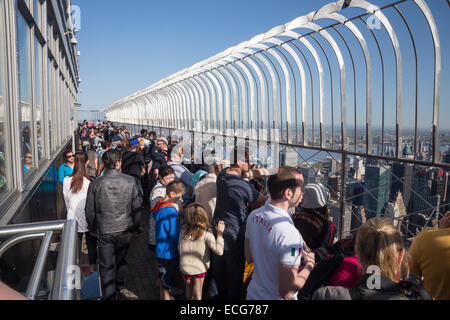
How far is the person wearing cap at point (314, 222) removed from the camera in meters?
2.98

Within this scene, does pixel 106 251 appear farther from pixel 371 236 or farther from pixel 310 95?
pixel 310 95

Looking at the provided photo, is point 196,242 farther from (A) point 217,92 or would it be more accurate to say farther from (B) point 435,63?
(A) point 217,92

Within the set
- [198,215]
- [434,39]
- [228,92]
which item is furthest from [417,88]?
[228,92]

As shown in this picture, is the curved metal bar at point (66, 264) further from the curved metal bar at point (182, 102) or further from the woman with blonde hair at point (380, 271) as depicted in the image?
the curved metal bar at point (182, 102)

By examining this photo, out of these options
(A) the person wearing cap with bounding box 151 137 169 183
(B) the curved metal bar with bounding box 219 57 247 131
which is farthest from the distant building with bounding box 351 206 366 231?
(B) the curved metal bar with bounding box 219 57 247 131

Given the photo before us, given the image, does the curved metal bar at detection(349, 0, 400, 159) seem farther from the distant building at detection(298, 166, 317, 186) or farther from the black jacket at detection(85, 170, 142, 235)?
the black jacket at detection(85, 170, 142, 235)

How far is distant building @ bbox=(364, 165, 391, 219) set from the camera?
4.05 meters

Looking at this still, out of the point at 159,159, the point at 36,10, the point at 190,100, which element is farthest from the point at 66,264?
the point at 190,100

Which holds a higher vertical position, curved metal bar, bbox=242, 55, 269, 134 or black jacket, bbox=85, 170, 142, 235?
curved metal bar, bbox=242, 55, 269, 134

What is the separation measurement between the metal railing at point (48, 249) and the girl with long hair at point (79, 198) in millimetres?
3249

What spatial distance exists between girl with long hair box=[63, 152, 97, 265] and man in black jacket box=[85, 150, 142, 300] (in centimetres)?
49

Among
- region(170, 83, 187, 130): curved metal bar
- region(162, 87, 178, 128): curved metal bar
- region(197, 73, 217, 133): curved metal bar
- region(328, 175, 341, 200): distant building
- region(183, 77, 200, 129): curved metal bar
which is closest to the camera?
region(328, 175, 341, 200): distant building

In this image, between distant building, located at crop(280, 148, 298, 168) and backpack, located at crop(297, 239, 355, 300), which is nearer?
backpack, located at crop(297, 239, 355, 300)

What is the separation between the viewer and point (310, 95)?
5.52 metres
